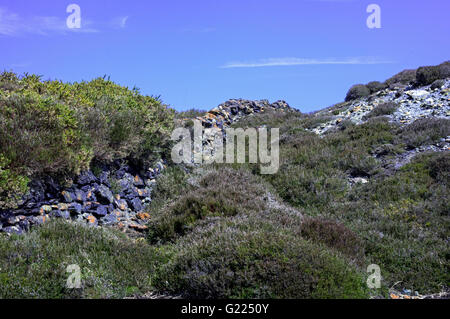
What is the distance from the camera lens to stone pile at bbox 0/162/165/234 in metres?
7.50

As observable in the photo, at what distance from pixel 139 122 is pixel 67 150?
11.1 feet

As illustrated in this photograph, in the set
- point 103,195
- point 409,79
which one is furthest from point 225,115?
point 409,79

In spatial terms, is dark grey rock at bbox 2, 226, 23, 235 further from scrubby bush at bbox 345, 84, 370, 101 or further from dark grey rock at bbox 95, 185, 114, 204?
scrubby bush at bbox 345, 84, 370, 101

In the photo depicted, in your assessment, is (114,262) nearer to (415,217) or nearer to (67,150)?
(67,150)

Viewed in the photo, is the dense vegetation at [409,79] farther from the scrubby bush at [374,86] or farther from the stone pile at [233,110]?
the stone pile at [233,110]

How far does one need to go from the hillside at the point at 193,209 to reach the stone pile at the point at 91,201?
0.03 m

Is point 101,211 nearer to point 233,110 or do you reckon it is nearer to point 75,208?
point 75,208

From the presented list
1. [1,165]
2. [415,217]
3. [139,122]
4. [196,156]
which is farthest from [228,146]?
[1,165]

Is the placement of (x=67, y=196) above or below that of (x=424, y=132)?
below

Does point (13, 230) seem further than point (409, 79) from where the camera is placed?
No

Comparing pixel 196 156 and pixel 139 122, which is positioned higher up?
pixel 139 122

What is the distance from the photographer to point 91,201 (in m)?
8.84

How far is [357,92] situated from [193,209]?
2591cm

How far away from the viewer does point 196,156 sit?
46.3 ft
